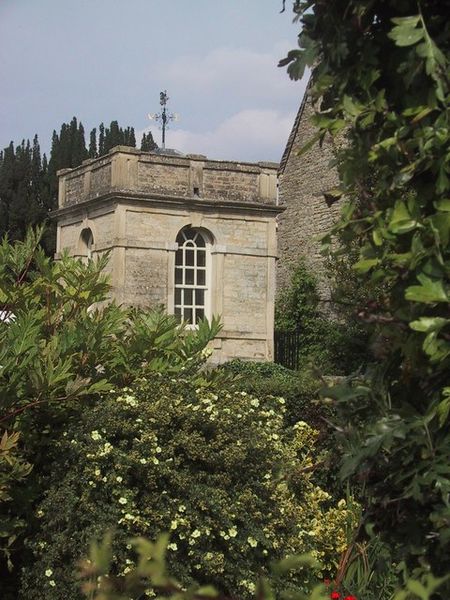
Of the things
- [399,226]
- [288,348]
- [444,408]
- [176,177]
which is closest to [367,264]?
[399,226]

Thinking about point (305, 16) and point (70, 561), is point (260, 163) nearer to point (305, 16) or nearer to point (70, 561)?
point (70, 561)

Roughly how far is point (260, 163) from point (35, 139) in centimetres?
2147

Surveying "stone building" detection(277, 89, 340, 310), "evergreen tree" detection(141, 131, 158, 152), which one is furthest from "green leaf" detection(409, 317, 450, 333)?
"evergreen tree" detection(141, 131, 158, 152)

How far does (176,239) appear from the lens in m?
23.2

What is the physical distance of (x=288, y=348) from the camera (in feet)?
80.5

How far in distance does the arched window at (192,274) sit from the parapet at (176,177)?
1137 millimetres

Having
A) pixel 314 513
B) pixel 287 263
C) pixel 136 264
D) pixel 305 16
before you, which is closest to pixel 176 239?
pixel 136 264

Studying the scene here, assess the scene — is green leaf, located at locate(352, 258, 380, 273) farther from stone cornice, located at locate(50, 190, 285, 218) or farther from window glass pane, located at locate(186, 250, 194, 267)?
window glass pane, located at locate(186, 250, 194, 267)

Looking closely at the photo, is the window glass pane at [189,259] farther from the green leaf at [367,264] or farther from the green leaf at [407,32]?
the green leaf at [407,32]

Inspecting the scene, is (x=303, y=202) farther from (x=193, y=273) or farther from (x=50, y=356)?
(x=50, y=356)

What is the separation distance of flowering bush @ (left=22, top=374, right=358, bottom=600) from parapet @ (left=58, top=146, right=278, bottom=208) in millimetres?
16862

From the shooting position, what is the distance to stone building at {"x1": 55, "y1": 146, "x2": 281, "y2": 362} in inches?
888

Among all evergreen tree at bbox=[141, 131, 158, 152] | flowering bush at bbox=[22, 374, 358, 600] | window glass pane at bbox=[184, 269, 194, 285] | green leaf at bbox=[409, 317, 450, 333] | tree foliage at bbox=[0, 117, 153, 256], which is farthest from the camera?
evergreen tree at bbox=[141, 131, 158, 152]

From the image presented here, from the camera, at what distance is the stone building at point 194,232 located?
2256 cm
